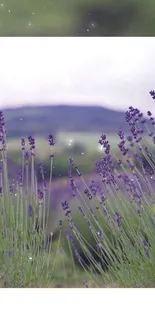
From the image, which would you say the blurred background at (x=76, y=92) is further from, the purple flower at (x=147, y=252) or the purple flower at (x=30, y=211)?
the purple flower at (x=147, y=252)

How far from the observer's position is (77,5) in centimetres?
287

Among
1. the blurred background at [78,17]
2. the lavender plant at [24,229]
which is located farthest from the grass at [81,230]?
the blurred background at [78,17]

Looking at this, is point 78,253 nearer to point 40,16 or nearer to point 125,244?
point 125,244

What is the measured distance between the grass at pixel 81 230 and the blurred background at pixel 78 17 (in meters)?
0.42

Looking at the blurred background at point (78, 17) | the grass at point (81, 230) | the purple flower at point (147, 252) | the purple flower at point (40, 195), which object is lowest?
the purple flower at point (147, 252)

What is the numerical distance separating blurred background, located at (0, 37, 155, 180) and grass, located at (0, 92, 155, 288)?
2.7 inches

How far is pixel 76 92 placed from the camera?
9.47 feet

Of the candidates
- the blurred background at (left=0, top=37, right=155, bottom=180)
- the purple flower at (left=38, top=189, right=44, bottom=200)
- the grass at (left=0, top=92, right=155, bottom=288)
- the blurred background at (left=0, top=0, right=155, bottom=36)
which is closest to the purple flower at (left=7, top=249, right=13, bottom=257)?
the grass at (left=0, top=92, right=155, bottom=288)

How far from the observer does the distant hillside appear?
287cm

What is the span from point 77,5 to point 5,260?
1.44m

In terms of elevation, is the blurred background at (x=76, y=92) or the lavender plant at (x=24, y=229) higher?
the blurred background at (x=76, y=92)

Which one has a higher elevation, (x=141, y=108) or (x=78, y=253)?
(x=141, y=108)

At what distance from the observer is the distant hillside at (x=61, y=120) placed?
113 inches
